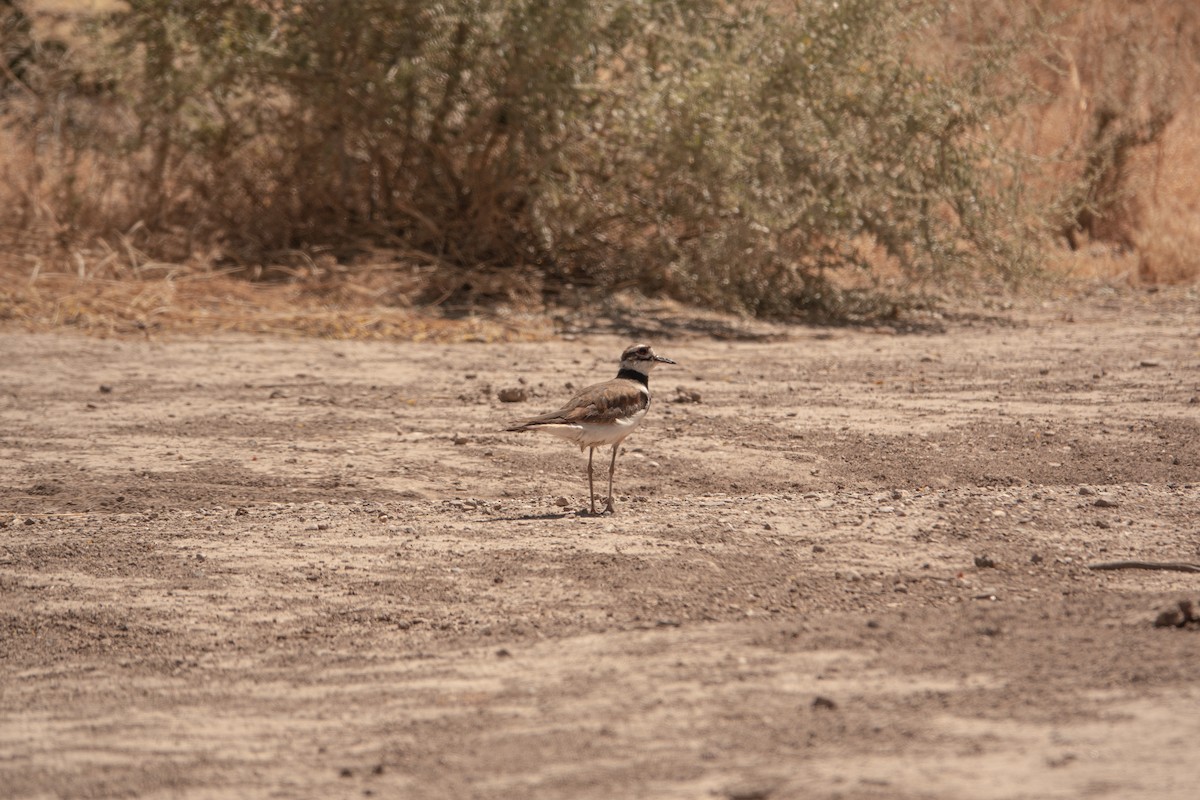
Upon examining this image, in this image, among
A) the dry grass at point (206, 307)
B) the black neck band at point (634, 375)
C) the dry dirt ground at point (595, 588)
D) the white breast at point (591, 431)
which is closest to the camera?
the dry dirt ground at point (595, 588)

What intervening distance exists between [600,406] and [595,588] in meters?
1.15

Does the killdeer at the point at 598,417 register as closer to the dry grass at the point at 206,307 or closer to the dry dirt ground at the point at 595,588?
the dry dirt ground at the point at 595,588

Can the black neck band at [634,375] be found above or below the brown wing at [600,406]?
above

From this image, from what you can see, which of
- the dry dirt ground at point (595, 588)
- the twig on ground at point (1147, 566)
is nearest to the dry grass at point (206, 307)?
the dry dirt ground at point (595, 588)

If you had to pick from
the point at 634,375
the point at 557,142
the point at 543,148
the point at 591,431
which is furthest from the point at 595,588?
the point at 557,142

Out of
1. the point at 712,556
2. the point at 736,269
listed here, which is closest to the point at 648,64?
the point at 736,269

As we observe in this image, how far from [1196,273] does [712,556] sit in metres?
9.85

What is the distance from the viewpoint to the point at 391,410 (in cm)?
877

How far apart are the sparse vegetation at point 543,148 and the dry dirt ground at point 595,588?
7.51ft

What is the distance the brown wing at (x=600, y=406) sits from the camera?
639 centimetres

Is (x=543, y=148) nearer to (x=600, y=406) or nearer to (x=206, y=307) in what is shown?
(x=206, y=307)

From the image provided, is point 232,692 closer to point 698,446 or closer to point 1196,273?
point 698,446

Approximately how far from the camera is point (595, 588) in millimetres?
5445

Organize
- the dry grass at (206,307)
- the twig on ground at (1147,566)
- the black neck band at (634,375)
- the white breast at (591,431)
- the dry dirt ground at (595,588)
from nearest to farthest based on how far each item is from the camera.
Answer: the dry dirt ground at (595,588) < the twig on ground at (1147,566) < the white breast at (591,431) < the black neck band at (634,375) < the dry grass at (206,307)
